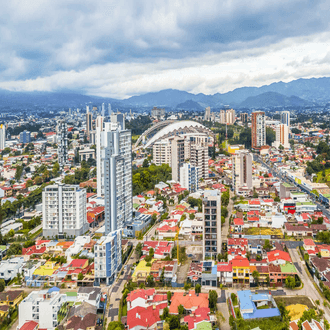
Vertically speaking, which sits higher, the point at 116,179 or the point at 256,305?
the point at 116,179

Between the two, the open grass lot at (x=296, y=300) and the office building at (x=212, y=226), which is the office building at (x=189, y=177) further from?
the open grass lot at (x=296, y=300)

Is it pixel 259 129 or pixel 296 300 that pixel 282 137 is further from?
pixel 296 300

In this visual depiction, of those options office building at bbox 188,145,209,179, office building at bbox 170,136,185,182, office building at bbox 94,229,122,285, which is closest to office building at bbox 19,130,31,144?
office building at bbox 170,136,185,182

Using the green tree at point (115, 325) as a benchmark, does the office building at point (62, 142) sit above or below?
above

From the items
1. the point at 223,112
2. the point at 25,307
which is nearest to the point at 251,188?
the point at 25,307

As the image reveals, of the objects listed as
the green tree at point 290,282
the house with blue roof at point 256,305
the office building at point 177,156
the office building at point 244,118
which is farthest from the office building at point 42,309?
the office building at point 244,118

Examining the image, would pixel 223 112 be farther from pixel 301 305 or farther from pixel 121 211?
pixel 301 305

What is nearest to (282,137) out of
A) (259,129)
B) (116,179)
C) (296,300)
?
(259,129)
